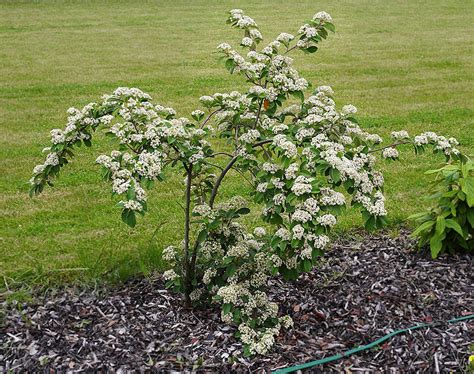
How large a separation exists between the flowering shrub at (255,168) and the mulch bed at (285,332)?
0.42ft

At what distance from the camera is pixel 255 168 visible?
3408mm

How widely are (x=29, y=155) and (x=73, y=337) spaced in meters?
3.37

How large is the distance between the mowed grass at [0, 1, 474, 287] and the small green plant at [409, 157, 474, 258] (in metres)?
0.78

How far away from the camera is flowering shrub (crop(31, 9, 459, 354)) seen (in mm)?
2955

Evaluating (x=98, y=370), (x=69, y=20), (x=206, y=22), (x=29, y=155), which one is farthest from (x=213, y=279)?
(x=69, y=20)

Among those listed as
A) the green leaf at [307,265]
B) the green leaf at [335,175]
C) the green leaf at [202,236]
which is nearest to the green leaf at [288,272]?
the green leaf at [307,265]

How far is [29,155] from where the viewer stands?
6328 millimetres

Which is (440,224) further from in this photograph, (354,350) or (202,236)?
(202,236)

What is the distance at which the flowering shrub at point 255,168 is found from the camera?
2.96 meters

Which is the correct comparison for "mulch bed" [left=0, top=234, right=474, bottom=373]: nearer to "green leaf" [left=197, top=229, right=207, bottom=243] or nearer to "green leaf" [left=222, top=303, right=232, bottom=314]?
"green leaf" [left=222, top=303, right=232, bottom=314]

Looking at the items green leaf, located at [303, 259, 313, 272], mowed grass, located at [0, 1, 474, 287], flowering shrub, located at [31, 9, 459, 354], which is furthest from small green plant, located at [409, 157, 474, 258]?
green leaf, located at [303, 259, 313, 272]

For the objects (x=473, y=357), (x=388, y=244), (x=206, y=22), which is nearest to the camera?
(x=473, y=357)

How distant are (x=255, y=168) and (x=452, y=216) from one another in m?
1.33

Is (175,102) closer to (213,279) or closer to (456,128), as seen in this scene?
(456,128)
